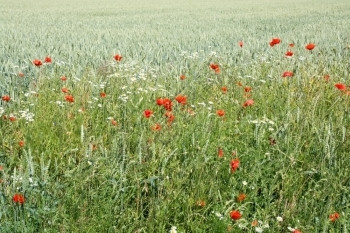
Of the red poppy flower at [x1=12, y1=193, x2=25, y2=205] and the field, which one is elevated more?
the red poppy flower at [x1=12, y1=193, x2=25, y2=205]

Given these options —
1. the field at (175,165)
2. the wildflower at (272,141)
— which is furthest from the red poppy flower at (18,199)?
the wildflower at (272,141)

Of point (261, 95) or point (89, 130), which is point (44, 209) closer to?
point (89, 130)

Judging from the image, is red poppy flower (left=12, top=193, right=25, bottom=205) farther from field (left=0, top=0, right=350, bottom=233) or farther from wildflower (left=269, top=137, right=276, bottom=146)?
wildflower (left=269, top=137, right=276, bottom=146)

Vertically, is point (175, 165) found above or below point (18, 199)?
below

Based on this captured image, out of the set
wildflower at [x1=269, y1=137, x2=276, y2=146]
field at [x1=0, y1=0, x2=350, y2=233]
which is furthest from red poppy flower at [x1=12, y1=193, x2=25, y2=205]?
wildflower at [x1=269, y1=137, x2=276, y2=146]

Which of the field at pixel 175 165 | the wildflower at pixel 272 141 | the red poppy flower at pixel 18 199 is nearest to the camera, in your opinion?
the red poppy flower at pixel 18 199

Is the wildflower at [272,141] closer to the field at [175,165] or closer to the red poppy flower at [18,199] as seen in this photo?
the field at [175,165]

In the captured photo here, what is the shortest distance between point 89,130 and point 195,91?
1434mm

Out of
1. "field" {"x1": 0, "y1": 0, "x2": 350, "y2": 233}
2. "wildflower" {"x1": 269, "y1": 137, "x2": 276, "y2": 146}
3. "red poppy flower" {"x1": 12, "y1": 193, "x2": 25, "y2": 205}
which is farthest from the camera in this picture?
"wildflower" {"x1": 269, "y1": 137, "x2": 276, "y2": 146}

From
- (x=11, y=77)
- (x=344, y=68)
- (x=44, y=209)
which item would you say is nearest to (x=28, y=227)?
(x=44, y=209)

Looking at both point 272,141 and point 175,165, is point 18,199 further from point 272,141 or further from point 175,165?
point 272,141

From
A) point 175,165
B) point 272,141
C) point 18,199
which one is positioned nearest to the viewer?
point 18,199

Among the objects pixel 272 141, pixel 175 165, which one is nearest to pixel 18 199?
pixel 175 165

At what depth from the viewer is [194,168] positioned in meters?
2.58
